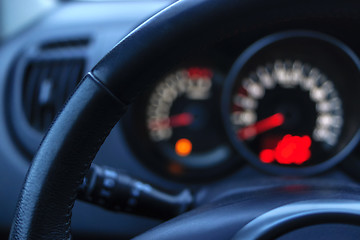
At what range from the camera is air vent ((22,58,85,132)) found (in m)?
1.45

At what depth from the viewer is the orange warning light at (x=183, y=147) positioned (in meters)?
1.60

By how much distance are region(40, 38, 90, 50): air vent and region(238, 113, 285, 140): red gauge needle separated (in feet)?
1.80

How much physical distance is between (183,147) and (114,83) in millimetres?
1116

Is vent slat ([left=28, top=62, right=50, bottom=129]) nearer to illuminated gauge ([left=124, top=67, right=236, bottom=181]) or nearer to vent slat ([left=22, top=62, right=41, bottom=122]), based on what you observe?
vent slat ([left=22, top=62, right=41, bottom=122])

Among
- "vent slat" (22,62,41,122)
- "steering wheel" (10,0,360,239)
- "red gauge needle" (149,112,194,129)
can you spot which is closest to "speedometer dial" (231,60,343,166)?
"red gauge needle" (149,112,194,129)

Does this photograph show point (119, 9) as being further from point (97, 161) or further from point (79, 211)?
point (79, 211)

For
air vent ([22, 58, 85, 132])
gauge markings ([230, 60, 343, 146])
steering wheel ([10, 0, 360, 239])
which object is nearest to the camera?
steering wheel ([10, 0, 360, 239])

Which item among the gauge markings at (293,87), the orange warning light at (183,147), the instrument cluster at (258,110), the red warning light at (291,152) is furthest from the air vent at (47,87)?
the red warning light at (291,152)

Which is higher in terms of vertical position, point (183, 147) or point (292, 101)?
point (292, 101)

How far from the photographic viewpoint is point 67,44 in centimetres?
156

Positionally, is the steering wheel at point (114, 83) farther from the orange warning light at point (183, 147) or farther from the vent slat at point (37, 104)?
the orange warning light at point (183, 147)

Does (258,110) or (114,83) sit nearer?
(114,83)

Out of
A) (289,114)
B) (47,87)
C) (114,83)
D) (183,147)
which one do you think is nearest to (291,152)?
(289,114)

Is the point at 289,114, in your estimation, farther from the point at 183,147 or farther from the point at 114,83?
the point at 114,83
